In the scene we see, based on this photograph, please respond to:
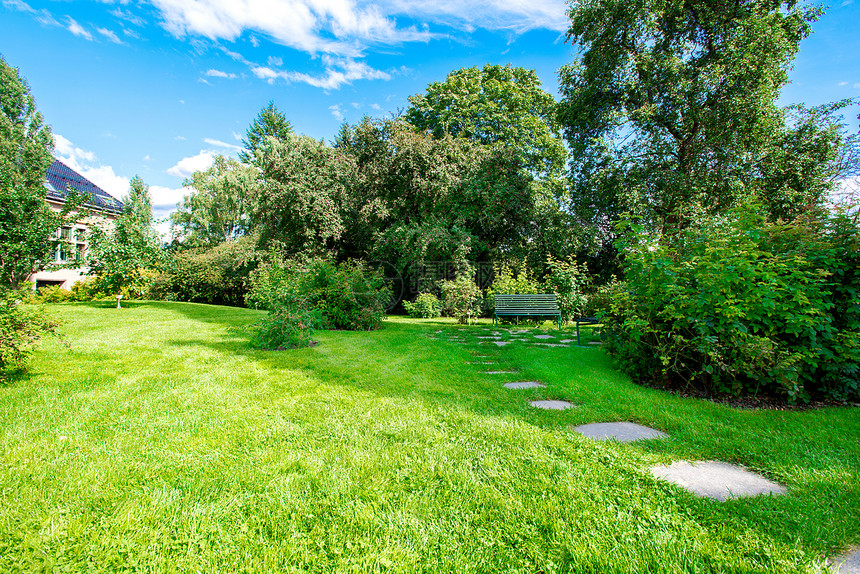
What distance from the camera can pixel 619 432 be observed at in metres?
2.38

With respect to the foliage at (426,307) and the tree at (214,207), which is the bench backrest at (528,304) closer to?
the foliage at (426,307)

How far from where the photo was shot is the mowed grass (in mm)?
1246

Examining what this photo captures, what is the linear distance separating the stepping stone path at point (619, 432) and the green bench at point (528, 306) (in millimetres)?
6338

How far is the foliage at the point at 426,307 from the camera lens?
1305 centimetres

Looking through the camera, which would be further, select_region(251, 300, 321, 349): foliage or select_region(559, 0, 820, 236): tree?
select_region(559, 0, 820, 236): tree

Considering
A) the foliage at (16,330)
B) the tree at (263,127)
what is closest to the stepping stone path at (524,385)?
the foliage at (16,330)

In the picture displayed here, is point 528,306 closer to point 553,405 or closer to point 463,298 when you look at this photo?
point 463,298

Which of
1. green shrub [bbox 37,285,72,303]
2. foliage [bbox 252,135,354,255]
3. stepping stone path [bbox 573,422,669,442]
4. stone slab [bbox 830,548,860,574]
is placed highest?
foliage [bbox 252,135,354,255]

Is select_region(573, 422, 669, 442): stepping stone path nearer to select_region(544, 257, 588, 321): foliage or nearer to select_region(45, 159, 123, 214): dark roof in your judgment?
select_region(544, 257, 588, 321): foliage

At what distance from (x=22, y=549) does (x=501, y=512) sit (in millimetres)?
1750

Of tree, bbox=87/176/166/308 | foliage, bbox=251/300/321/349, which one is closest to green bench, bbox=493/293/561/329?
foliage, bbox=251/300/321/349

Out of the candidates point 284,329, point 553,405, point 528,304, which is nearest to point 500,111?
point 528,304

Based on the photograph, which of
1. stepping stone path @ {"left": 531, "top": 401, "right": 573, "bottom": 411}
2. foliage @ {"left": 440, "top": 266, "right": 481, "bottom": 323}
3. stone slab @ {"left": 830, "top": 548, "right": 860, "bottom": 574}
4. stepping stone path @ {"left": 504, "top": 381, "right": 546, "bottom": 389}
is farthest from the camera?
foliage @ {"left": 440, "top": 266, "right": 481, "bottom": 323}

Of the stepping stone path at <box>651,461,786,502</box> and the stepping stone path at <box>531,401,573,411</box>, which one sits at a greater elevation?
the stepping stone path at <box>651,461,786,502</box>
